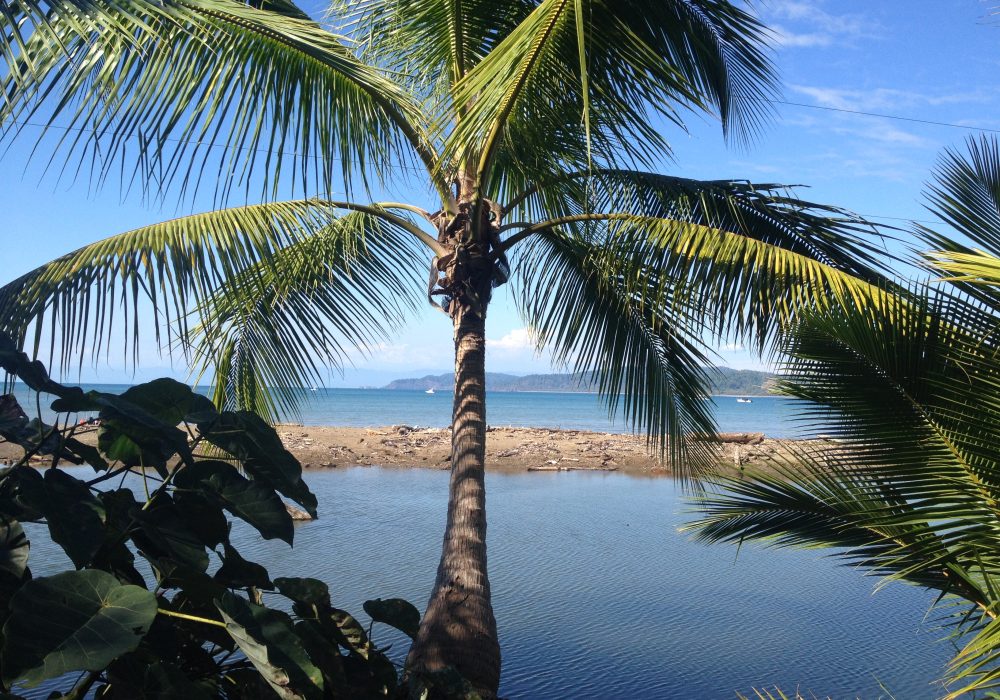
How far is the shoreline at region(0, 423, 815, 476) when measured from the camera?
52.7 ft

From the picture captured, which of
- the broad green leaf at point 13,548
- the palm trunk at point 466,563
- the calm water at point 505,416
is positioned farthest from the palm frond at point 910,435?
the calm water at point 505,416

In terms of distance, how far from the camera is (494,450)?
59.2ft

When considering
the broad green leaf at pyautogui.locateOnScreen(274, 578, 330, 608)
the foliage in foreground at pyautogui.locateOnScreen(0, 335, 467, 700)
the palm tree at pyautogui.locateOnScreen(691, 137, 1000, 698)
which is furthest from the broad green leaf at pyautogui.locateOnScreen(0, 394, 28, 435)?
the palm tree at pyautogui.locateOnScreen(691, 137, 1000, 698)

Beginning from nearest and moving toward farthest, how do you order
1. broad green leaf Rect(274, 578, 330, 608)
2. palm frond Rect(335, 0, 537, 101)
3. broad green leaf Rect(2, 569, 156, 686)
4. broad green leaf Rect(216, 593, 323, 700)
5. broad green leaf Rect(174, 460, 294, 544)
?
broad green leaf Rect(2, 569, 156, 686)
broad green leaf Rect(216, 593, 323, 700)
broad green leaf Rect(174, 460, 294, 544)
broad green leaf Rect(274, 578, 330, 608)
palm frond Rect(335, 0, 537, 101)

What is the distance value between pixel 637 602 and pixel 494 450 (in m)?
11.0

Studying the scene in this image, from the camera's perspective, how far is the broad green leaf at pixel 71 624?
136 cm

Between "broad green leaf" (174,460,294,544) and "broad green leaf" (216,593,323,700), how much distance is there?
225mm

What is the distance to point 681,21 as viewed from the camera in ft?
14.8

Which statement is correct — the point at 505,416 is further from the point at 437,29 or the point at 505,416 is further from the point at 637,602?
the point at 437,29

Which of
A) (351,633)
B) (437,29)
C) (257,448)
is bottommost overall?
(351,633)

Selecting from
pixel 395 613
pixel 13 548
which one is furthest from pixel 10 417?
pixel 395 613

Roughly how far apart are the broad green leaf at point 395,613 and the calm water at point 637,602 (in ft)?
8.81

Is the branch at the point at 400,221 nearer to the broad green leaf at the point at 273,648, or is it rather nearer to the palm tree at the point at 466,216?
the palm tree at the point at 466,216

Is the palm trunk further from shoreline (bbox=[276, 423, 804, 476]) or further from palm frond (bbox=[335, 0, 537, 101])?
shoreline (bbox=[276, 423, 804, 476])
